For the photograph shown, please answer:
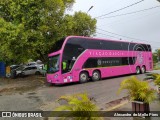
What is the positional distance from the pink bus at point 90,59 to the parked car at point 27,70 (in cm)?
1086

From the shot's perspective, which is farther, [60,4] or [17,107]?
[60,4]

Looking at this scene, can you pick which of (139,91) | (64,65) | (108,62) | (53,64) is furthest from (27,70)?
(139,91)

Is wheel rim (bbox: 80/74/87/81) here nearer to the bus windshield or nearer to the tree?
the bus windshield

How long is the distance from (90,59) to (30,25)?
20.7 feet

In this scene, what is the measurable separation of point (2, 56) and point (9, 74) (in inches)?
107

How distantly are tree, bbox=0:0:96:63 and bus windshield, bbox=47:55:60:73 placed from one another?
242 cm

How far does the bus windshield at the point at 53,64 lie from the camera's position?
1616 cm

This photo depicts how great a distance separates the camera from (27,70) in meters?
28.1

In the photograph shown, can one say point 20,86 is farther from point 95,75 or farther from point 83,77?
point 95,75

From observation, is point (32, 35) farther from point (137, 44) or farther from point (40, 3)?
point (137, 44)

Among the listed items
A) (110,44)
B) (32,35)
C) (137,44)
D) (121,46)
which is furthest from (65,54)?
(137,44)

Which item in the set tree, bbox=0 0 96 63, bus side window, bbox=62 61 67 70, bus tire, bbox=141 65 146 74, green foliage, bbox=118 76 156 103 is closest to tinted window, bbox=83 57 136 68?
bus side window, bbox=62 61 67 70

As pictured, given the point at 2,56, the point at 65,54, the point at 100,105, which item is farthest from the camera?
the point at 2,56

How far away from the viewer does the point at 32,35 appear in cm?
1852
